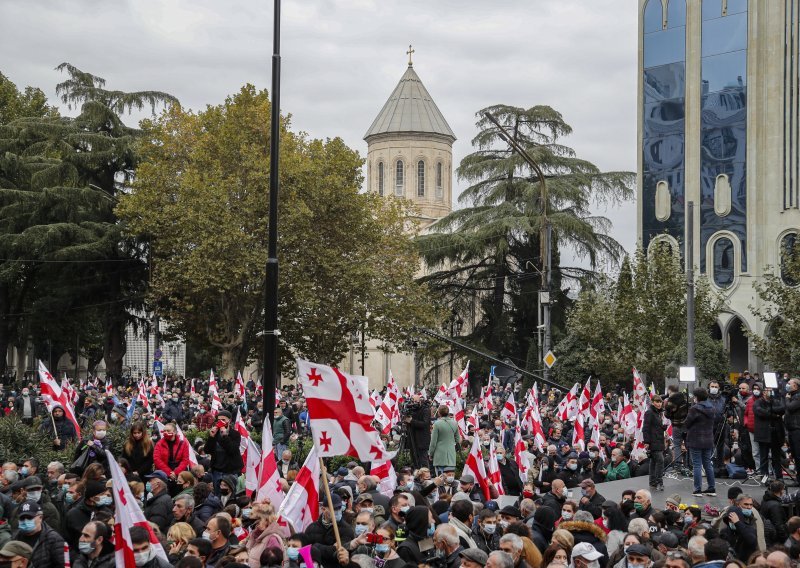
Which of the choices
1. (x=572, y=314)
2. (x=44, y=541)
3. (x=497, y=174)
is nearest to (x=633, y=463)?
(x=44, y=541)

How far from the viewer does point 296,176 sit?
41.0 metres

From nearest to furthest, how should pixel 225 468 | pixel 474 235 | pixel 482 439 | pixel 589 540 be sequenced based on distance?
pixel 589 540, pixel 225 468, pixel 482 439, pixel 474 235

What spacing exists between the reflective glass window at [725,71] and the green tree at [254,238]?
16.4 metres

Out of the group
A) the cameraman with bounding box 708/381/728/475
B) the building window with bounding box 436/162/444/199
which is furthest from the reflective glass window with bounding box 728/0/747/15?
the building window with bounding box 436/162/444/199

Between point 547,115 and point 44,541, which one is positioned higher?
point 547,115

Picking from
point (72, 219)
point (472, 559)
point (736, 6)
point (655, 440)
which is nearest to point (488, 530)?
point (472, 559)

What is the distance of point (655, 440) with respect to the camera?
16.3m

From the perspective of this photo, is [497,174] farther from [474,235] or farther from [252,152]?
[252,152]

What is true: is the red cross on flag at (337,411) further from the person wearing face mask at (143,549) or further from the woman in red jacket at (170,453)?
the woman in red jacket at (170,453)

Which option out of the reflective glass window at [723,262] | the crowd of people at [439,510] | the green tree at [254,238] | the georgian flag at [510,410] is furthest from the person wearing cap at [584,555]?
the reflective glass window at [723,262]

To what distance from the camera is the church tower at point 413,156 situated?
9288cm

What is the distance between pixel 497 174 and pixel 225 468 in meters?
38.5

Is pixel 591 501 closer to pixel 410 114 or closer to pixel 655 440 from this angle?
pixel 655 440

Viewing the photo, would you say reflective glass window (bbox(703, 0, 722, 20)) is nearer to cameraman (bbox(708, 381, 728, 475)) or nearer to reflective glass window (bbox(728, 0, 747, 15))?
reflective glass window (bbox(728, 0, 747, 15))
